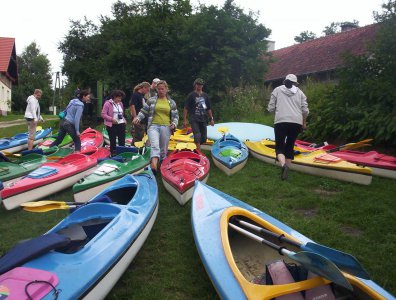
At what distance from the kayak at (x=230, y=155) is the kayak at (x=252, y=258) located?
2.33 m

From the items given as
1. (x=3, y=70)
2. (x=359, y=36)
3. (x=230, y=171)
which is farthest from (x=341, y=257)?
(x=3, y=70)

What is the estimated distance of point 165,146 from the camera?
22.5ft

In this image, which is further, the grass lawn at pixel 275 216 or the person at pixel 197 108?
the person at pixel 197 108

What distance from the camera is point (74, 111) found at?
7.86 m

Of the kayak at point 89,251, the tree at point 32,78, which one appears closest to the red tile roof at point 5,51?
the tree at point 32,78

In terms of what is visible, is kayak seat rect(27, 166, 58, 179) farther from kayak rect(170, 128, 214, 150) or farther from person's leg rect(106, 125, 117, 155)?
kayak rect(170, 128, 214, 150)

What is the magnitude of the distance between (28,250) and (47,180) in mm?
3099

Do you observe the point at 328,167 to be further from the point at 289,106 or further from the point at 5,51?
the point at 5,51

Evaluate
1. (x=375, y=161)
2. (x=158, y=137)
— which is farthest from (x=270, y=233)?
(x=375, y=161)

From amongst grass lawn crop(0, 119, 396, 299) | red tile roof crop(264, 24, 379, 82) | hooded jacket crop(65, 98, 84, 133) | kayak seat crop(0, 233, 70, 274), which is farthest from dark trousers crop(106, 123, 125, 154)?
red tile roof crop(264, 24, 379, 82)

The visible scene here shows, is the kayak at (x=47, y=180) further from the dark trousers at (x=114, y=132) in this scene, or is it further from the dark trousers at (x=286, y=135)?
the dark trousers at (x=286, y=135)

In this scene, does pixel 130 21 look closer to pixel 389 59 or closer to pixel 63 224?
pixel 389 59

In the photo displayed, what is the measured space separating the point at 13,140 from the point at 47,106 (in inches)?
1533

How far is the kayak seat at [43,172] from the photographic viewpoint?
5.82 metres
